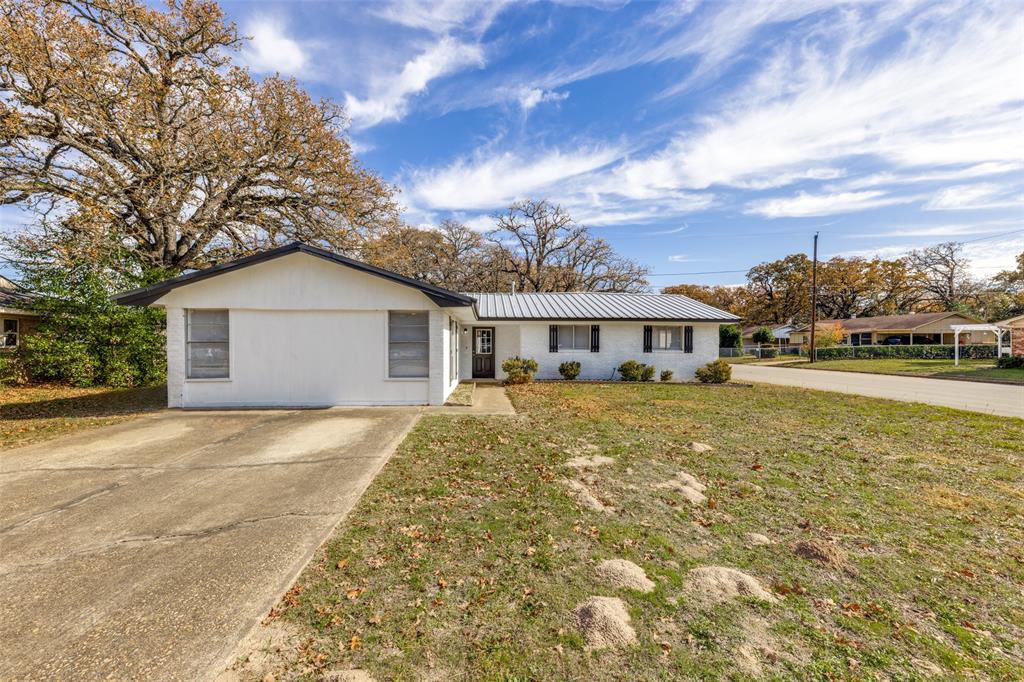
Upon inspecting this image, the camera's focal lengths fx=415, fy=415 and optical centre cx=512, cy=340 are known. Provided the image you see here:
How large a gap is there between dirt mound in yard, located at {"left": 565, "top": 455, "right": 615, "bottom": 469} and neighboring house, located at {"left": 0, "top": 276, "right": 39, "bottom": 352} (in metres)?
19.0

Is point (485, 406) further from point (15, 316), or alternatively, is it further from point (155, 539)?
point (15, 316)

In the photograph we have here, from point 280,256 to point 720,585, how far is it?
10.6 meters

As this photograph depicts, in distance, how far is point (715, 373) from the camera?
1727 cm

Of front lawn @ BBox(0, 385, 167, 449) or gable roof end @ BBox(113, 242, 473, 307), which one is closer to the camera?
front lawn @ BBox(0, 385, 167, 449)

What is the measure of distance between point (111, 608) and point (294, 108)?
1788 cm

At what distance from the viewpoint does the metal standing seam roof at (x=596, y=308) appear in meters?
17.6

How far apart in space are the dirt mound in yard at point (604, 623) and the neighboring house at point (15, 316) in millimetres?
20316

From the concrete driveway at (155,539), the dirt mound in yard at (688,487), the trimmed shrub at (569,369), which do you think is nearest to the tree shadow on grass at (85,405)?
the concrete driveway at (155,539)

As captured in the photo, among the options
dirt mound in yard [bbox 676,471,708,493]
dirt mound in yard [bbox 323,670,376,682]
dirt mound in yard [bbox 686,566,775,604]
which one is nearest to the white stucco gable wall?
dirt mound in yard [bbox 676,471,708,493]

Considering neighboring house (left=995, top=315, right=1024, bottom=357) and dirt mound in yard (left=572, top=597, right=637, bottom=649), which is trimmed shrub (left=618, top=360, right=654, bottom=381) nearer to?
dirt mound in yard (left=572, top=597, right=637, bottom=649)

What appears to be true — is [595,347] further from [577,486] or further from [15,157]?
[15,157]

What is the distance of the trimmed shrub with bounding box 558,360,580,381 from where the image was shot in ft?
56.9

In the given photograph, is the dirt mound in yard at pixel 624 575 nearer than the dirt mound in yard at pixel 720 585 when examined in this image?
No

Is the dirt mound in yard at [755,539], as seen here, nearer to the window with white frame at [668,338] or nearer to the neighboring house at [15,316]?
the window with white frame at [668,338]
